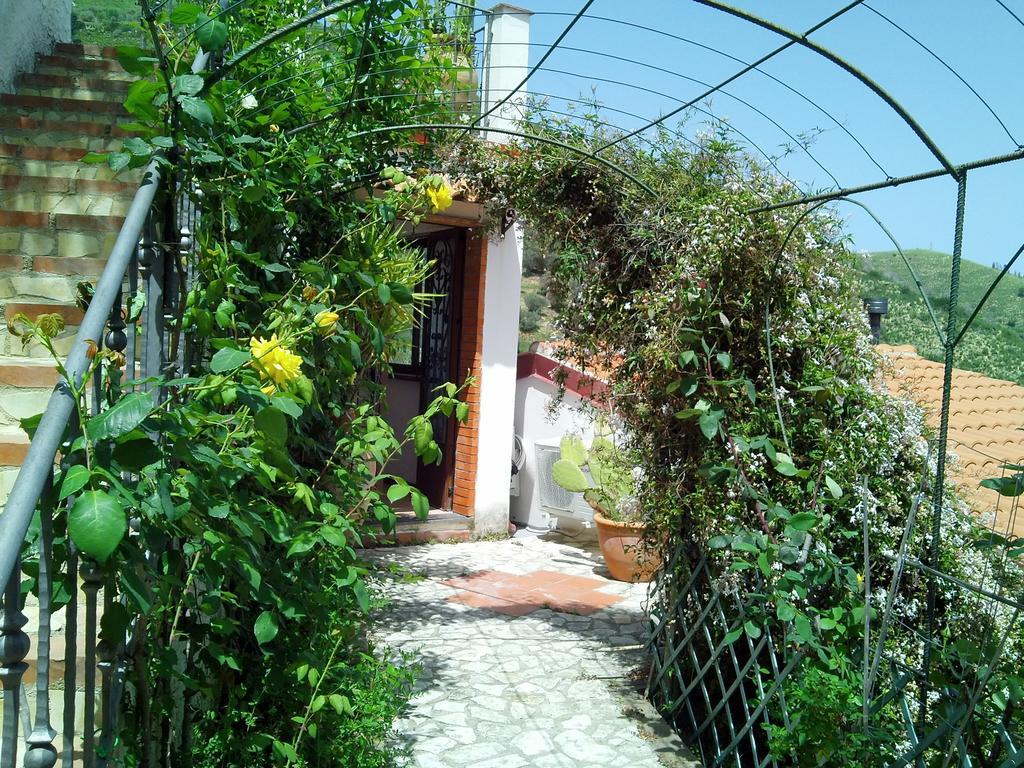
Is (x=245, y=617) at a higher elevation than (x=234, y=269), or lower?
lower

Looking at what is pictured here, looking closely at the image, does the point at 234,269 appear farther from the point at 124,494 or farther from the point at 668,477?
the point at 668,477

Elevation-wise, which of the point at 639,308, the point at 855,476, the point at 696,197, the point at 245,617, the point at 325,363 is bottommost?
the point at 245,617

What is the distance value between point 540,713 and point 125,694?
2.14 m

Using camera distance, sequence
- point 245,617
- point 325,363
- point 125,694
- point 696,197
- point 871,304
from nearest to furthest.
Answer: point 125,694 → point 245,617 → point 325,363 → point 696,197 → point 871,304

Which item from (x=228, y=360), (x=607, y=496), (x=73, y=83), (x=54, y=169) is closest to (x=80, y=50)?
(x=73, y=83)

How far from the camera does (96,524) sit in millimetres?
1272

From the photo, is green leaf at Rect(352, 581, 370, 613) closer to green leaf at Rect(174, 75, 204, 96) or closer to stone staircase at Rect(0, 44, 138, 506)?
stone staircase at Rect(0, 44, 138, 506)

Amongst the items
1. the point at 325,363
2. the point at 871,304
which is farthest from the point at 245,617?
the point at 871,304

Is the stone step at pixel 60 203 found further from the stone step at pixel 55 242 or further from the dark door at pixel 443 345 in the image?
the dark door at pixel 443 345

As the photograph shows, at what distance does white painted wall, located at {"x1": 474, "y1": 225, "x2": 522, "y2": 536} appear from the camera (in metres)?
7.16

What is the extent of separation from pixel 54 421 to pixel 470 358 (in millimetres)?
5859

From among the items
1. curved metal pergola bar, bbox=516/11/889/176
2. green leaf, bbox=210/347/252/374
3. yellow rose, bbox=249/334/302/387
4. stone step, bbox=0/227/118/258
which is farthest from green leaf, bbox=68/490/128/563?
stone step, bbox=0/227/118/258

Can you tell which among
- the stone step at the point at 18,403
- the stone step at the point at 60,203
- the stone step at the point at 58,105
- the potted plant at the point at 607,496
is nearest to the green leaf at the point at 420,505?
the stone step at the point at 18,403

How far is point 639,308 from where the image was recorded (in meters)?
3.59
